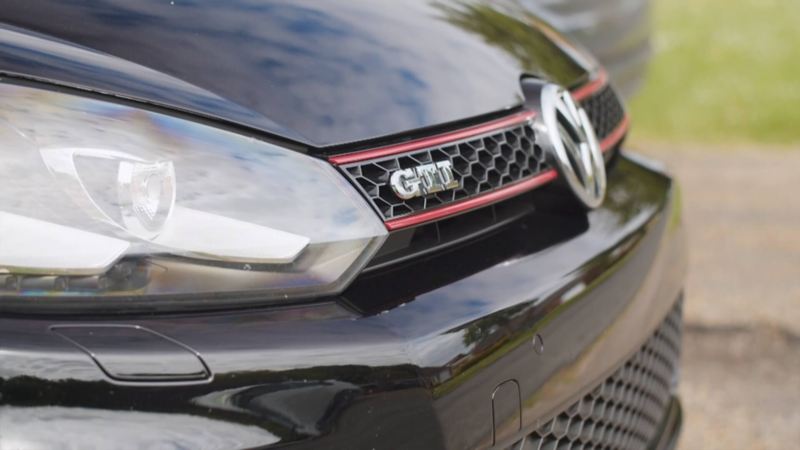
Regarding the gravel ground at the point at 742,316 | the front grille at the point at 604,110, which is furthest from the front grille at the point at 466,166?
the gravel ground at the point at 742,316

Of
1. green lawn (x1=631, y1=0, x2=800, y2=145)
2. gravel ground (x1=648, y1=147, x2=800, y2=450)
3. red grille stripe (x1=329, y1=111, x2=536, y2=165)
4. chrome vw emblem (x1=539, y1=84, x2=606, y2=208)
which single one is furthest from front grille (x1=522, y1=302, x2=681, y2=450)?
green lawn (x1=631, y1=0, x2=800, y2=145)

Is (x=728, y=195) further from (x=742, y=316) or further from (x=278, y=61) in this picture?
(x=278, y=61)

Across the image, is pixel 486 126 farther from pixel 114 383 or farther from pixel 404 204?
pixel 114 383

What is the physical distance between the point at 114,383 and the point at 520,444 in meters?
0.68

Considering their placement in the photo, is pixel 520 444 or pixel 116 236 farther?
pixel 520 444

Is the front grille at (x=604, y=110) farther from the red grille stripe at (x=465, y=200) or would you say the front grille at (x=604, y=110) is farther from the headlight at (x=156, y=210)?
the headlight at (x=156, y=210)

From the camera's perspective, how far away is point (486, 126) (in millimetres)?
1846

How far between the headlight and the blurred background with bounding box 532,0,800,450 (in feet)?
6.42

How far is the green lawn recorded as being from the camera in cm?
757

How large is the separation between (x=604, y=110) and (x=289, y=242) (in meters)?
1.14

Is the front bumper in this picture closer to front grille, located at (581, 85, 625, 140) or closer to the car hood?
the car hood

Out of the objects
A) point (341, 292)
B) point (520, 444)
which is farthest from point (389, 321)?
point (520, 444)

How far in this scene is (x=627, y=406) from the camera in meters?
2.03

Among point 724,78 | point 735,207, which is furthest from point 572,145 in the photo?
point 724,78
